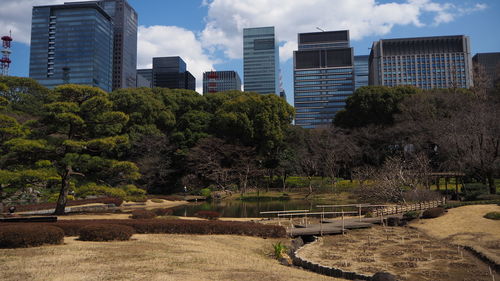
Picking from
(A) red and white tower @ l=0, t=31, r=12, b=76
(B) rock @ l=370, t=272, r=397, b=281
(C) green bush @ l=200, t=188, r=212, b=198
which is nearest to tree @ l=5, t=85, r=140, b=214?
(C) green bush @ l=200, t=188, r=212, b=198

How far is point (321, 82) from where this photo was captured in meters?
153

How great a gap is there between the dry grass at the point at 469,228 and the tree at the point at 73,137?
709 inches

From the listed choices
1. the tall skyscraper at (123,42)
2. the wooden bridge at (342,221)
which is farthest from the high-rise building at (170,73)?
the wooden bridge at (342,221)

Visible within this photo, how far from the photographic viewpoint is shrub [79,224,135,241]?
12.2 meters

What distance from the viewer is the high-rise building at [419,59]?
5285 inches

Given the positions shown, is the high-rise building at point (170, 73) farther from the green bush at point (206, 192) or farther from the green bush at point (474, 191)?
the green bush at point (474, 191)

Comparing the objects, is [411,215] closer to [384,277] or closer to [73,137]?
[384,277]

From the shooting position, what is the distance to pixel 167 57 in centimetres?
18825

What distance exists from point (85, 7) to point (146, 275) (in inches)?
5559

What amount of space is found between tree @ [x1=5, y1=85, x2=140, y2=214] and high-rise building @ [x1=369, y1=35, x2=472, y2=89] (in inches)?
5478

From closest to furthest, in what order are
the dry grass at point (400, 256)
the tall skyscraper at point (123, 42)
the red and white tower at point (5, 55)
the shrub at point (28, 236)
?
1. the shrub at point (28, 236)
2. the dry grass at point (400, 256)
3. the red and white tower at point (5, 55)
4. the tall skyscraper at point (123, 42)

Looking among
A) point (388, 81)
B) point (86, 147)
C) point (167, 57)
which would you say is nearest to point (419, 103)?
point (86, 147)

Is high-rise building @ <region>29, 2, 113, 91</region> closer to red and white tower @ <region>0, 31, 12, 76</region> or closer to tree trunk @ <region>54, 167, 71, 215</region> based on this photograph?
red and white tower @ <region>0, 31, 12, 76</region>

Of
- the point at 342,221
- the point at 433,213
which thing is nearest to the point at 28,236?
the point at 342,221
